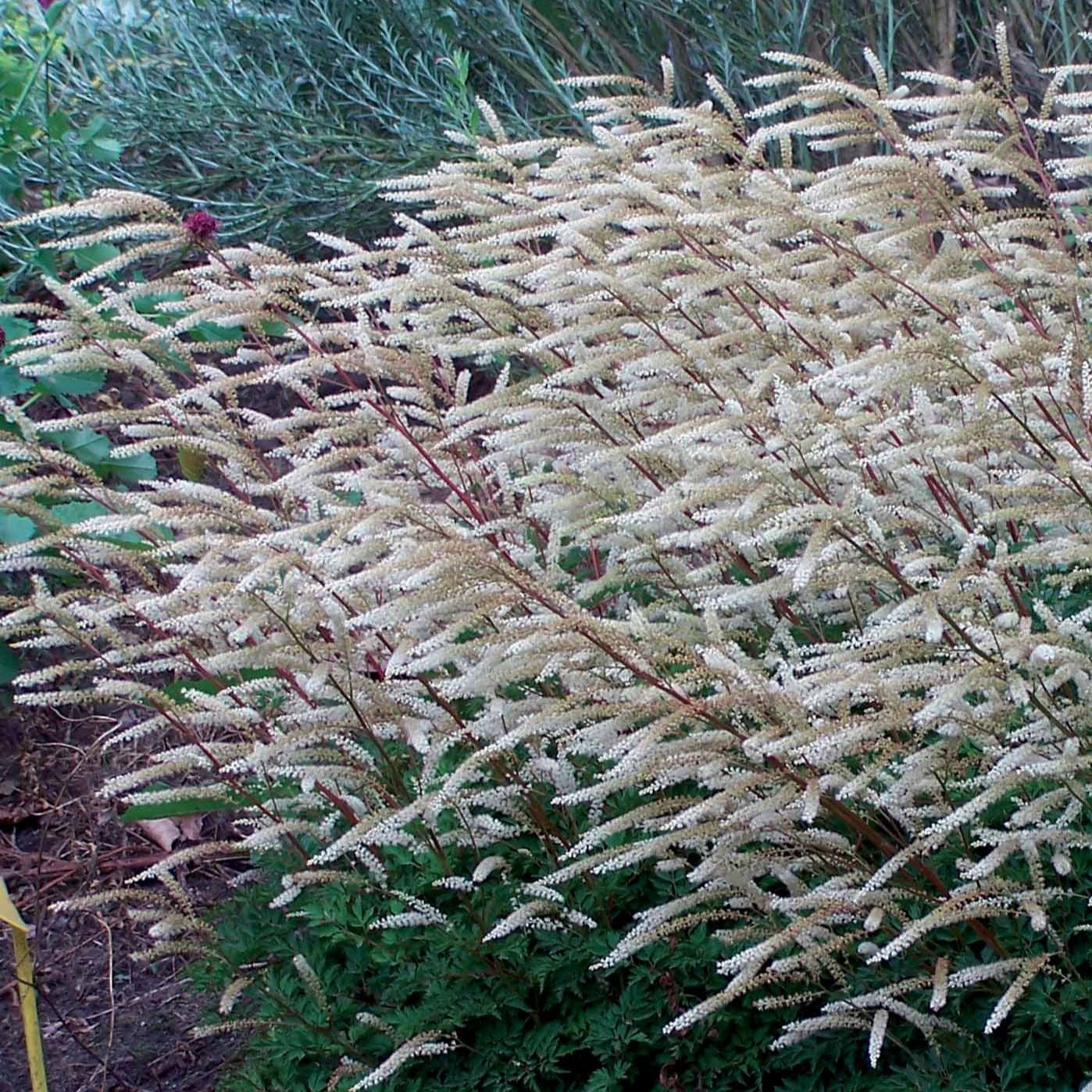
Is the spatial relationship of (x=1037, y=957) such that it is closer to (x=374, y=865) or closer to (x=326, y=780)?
(x=374, y=865)

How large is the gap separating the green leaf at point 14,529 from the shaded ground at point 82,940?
2.02ft

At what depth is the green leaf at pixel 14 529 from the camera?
4082 millimetres

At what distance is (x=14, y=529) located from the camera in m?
4.12

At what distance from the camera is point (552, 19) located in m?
6.17

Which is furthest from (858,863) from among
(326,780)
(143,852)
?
(143,852)

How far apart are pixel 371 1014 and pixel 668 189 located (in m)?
1.68

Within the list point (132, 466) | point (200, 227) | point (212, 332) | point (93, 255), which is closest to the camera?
point (200, 227)

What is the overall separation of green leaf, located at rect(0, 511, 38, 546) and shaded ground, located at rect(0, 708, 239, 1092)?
617 mm

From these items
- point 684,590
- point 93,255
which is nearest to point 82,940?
point 684,590

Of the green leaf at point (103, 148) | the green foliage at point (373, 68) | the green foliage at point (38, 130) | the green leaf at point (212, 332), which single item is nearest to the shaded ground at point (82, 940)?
the green leaf at point (212, 332)

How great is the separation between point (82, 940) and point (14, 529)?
3.80ft

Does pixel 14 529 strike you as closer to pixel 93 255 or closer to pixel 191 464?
pixel 191 464

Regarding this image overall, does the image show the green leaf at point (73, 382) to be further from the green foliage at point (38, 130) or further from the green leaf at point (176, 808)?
the green leaf at point (176, 808)

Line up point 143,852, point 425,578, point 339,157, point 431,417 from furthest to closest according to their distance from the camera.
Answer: point 339,157
point 143,852
point 431,417
point 425,578
